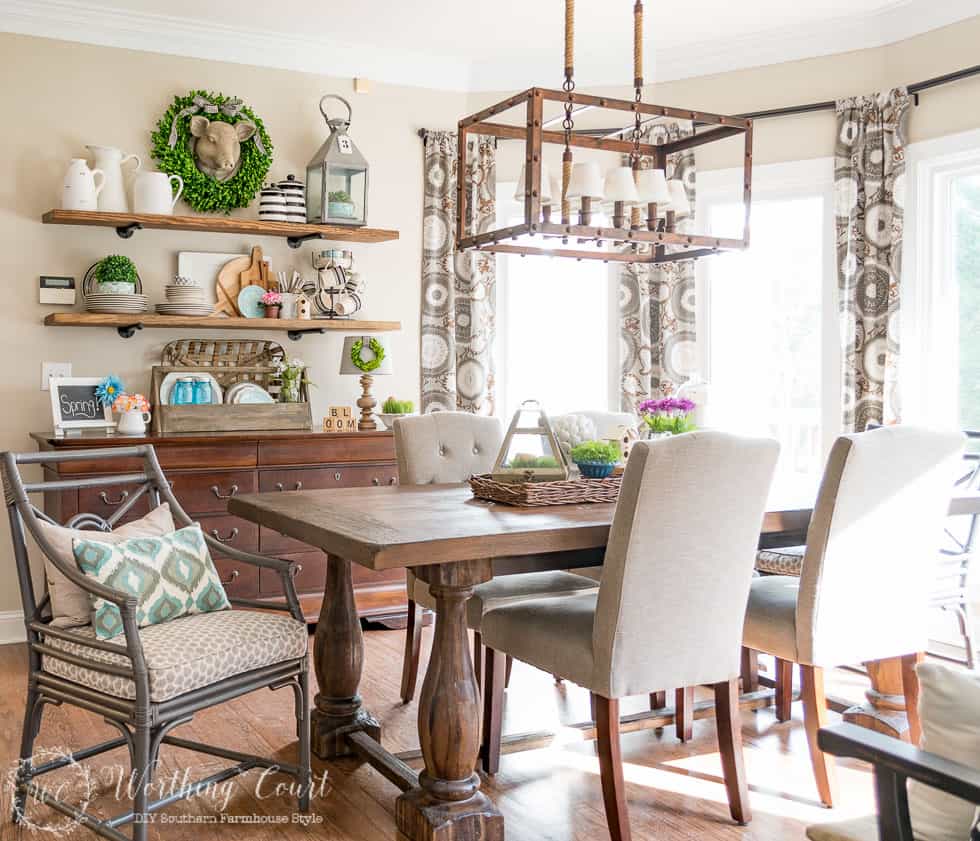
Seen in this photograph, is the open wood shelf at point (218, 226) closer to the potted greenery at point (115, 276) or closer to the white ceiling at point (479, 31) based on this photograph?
the potted greenery at point (115, 276)

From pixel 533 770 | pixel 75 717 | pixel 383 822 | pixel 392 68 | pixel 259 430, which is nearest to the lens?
pixel 383 822

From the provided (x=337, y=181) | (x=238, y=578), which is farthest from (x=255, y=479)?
(x=337, y=181)

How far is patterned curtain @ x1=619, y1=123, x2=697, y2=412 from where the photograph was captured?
17.4 ft

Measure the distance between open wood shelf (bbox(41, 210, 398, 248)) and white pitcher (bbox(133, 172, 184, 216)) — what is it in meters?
0.06

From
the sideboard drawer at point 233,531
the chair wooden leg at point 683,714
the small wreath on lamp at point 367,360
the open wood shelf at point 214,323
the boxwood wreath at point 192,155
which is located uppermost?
the boxwood wreath at point 192,155

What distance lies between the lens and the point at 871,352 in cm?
473

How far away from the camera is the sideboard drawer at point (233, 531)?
14.2 feet

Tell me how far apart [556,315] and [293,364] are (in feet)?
4.87

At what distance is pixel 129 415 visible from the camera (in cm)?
436

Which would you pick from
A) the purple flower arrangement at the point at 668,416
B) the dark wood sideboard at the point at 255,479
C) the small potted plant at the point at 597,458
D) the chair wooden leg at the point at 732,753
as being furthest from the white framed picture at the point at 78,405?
the chair wooden leg at the point at 732,753

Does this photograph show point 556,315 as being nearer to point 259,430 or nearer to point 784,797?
point 259,430

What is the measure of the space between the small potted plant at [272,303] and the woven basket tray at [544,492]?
7.02 feet

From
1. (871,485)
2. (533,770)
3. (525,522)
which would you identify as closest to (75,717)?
(533,770)

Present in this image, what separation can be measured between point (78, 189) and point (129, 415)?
976 mm
